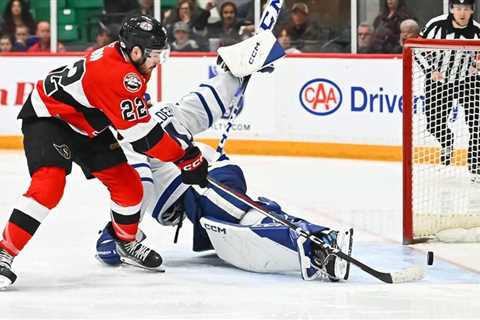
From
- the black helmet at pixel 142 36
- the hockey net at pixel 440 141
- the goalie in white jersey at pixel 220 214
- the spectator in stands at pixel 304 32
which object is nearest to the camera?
the black helmet at pixel 142 36

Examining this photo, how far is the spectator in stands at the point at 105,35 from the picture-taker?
9.52m

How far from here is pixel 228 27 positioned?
363 inches

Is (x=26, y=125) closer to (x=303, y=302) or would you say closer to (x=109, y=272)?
(x=109, y=272)

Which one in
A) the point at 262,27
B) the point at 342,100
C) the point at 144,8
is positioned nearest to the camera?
the point at 262,27

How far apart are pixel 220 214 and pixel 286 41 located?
4.63 m

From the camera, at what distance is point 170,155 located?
162 inches

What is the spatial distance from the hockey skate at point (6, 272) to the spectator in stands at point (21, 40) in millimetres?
5499

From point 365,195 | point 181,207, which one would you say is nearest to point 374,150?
point 365,195

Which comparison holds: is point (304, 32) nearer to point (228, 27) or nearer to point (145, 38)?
point (228, 27)

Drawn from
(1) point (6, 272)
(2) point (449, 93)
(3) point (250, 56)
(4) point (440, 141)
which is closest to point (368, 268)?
(3) point (250, 56)

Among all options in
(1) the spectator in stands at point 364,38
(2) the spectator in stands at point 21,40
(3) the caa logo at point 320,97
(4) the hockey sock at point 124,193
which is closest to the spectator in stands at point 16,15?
(2) the spectator in stands at point 21,40

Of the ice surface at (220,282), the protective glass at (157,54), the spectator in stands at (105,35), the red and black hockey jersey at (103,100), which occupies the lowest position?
the ice surface at (220,282)

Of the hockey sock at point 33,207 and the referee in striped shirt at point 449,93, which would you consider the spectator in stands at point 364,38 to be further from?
the hockey sock at point 33,207

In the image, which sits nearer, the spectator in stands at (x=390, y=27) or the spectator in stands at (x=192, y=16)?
the spectator in stands at (x=390, y=27)
